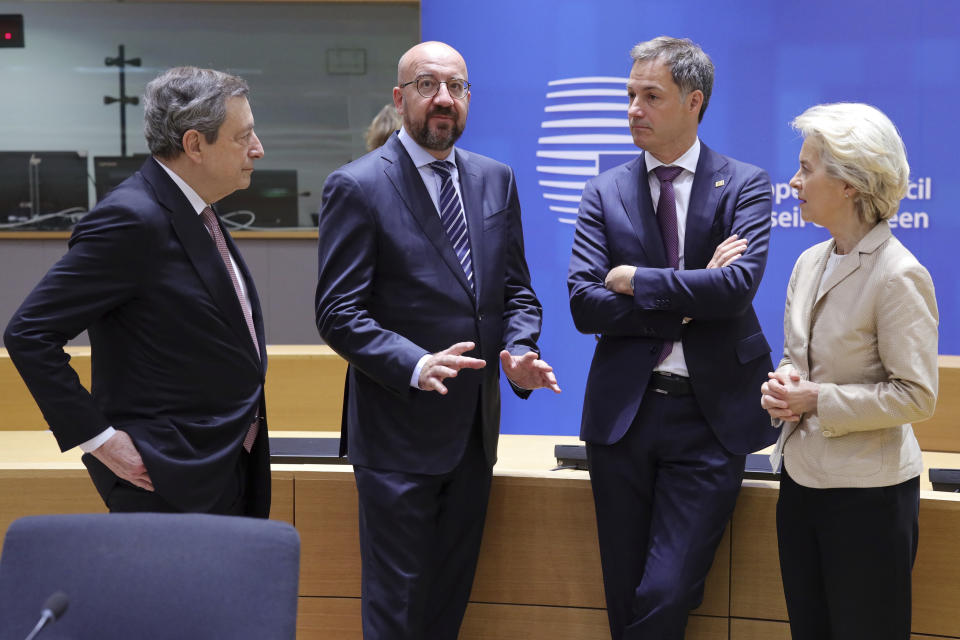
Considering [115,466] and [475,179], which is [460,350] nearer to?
[475,179]

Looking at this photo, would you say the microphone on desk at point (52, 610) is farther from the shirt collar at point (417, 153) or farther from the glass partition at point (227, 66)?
the glass partition at point (227, 66)

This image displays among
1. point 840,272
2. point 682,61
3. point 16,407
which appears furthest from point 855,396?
point 16,407

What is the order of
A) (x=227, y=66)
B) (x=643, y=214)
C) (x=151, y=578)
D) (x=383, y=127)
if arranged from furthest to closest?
(x=227, y=66) < (x=383, y=127) < (x=643, y=214) < (x=151, y=578)

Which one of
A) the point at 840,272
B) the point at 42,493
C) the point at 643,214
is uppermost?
the point at 643,214

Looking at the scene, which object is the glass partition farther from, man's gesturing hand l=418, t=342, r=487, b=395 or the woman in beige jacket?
the woman in beige jacket

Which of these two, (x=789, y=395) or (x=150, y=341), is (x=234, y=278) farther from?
(x=789, y=395)

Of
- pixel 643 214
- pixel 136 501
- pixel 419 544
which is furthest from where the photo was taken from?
pixel 643 214

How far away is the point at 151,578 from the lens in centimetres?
161

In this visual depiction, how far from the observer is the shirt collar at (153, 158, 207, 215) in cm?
226

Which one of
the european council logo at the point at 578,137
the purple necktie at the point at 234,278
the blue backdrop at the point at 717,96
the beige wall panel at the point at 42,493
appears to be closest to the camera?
the purple necktie at the point at 234,278

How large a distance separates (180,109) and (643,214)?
1140 millimetres

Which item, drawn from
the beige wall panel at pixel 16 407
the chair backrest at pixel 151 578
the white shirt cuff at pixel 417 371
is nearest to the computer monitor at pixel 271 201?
the beige wall panel at pixel 16 407

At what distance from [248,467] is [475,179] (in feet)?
3.02

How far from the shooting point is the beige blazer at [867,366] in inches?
81.2
